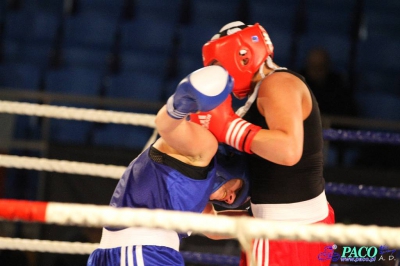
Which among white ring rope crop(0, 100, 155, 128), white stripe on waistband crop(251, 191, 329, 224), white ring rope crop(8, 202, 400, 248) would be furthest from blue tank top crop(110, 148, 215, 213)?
white ring rope crop(0, 100, 155, 128)

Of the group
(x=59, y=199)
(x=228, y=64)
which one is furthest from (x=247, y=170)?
(x=59, y=199)

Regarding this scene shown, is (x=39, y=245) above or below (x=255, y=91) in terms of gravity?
below

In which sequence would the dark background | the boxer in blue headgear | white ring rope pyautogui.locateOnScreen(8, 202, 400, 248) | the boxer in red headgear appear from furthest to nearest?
the dark background < the boxer in red headgear < the boxer in blue headgear < white ring rope pyautogui.locateOnScreen(8, 202, 400, 248)

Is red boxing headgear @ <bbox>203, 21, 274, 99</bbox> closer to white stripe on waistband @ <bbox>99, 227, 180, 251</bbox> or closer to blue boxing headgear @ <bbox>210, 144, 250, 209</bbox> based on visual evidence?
blue boxing headgear @ <bbox>210, 144, 250, 209</bbox>

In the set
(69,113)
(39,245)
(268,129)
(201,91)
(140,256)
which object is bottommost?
(39,245)

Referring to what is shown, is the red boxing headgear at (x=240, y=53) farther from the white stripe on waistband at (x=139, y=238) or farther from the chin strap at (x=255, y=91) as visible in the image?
the white stripe on waistband at (x=139, y=238)

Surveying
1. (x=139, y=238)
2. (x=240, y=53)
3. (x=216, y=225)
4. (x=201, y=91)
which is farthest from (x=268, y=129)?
(x=216, y=225)

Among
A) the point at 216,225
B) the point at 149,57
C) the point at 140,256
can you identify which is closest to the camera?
the point at 216,225

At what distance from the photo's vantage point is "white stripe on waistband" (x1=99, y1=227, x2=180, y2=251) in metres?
1.67

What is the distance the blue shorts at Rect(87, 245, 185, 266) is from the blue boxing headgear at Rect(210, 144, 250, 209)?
0.82 feet

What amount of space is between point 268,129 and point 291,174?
18cm

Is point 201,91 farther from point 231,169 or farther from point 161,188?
point 231,169

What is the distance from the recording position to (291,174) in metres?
1.82

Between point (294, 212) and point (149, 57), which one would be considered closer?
point (294, 212)
